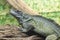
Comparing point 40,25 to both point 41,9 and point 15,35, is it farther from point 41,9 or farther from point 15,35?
point 41,9

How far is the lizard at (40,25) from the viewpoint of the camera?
7.30ft

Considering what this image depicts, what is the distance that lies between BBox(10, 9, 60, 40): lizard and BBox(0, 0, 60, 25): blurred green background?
1.39m

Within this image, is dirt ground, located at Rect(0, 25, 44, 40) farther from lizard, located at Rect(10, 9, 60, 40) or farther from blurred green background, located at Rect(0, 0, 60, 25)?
blurred green background, located at Rect(0, 0, 60, 25)

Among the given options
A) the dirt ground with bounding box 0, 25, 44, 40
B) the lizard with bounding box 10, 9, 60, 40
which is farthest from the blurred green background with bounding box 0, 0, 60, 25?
the dirt ground with bounding box 0, 25, 44, 40

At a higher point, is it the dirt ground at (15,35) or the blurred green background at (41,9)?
the blurred green background at (41,9)

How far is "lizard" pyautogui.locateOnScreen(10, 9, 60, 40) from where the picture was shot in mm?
2224

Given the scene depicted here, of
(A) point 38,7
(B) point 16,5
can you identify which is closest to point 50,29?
(B) point 16,5

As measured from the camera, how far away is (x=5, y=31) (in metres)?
2.31

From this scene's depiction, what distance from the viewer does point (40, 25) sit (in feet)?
7.73

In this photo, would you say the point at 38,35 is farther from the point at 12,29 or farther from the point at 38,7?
the point at 38,7

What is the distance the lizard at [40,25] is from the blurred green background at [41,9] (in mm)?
1388

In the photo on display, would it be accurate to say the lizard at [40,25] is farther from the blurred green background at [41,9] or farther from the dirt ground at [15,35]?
the blurred green background at [41,9]

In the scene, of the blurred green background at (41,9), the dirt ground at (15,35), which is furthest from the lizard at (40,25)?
the blurred green background at (41,9)

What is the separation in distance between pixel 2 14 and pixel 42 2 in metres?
0.74
